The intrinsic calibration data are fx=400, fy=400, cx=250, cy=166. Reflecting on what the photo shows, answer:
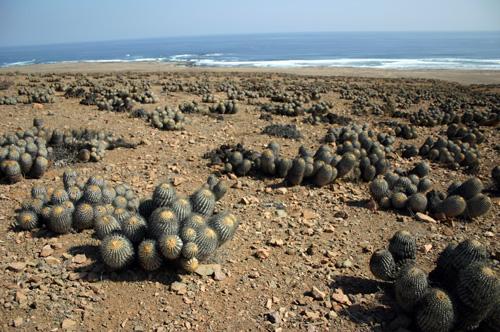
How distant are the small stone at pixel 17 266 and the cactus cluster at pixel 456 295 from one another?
3.62m

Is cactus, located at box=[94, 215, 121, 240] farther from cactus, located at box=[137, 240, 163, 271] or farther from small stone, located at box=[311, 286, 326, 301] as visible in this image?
small stone, located at box=[311, 286, 326, 301]

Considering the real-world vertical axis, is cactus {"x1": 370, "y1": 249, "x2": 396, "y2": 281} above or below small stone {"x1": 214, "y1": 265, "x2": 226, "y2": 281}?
above

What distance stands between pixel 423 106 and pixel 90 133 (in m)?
13.3

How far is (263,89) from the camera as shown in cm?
1877

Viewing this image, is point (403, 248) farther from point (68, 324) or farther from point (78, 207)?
point (78, 207)

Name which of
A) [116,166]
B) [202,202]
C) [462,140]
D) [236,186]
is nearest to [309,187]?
[236,186]

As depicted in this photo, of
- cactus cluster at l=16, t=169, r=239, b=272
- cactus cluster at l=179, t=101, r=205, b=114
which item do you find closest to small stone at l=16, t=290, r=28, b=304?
cactus cluster at l=16, t=169, r=239, b=272

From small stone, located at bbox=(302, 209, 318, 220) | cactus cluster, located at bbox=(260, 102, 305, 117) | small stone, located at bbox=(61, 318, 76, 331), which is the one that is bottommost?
small stone, located at bbox=(61, 318, 76, 331)

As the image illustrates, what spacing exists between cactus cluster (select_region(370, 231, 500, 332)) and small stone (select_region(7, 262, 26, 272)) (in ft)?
11.9

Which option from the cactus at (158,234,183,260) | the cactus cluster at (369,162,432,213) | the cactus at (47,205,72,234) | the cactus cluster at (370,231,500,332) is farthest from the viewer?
the cactus cluster at (369,162,432,213)

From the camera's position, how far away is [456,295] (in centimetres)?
341

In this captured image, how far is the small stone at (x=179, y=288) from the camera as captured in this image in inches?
149

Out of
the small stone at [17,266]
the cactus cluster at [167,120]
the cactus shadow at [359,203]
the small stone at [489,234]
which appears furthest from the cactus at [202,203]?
the cactus cluster at [167,120]

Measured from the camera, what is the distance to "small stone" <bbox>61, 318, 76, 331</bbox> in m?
3.31
